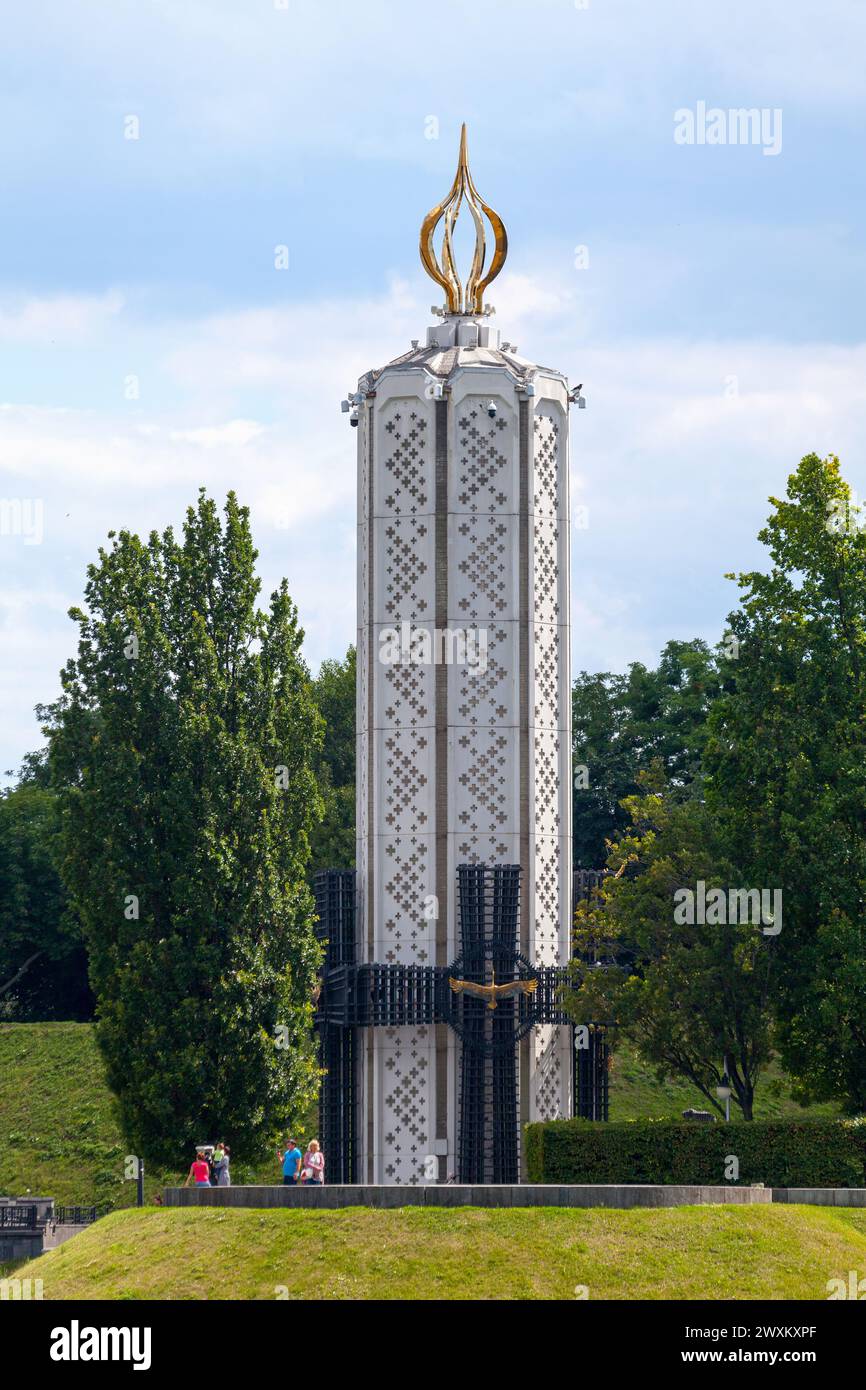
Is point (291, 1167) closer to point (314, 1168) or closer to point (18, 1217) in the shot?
point (314, 1168)

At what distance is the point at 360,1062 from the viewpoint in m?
45.3

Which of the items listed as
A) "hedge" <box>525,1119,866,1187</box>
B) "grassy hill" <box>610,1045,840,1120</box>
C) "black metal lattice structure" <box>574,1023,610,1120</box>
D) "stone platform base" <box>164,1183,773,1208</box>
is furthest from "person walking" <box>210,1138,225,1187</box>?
"grassy hill" <box>610,1045,840,1120</box>

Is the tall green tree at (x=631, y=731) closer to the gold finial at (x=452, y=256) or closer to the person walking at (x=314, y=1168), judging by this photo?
the gold finial at (x=452, y=256)

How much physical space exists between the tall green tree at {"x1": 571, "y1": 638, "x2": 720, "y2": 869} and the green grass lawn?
121 ft

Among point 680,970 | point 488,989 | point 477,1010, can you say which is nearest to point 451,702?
point 488,989

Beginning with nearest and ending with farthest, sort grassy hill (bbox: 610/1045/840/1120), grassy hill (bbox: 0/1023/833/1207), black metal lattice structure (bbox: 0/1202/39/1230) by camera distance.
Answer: black metal lattice structure (bbox: 0/1202/39/1230) < grassy hill (bbox: 0/1023/833/1207) < grassy hill (bbox: 610/1045/840/1120)

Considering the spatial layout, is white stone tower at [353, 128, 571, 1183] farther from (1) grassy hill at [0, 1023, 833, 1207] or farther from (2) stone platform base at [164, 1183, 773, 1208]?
(2) stone platform base at [164, 1183, 773, 1208]

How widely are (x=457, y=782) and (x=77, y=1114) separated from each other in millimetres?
21524

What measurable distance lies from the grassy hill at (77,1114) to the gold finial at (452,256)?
18975 mm

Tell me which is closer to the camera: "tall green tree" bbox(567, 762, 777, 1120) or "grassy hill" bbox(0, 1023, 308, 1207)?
"tall green tree" bbox(567, 762, 777, 1120)

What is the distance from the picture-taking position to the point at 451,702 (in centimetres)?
4500

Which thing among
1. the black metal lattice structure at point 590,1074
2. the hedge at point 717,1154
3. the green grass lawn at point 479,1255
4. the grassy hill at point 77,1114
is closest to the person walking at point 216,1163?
the green grass lawn at point 479,1255

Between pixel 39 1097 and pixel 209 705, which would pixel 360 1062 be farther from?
pixel 39 1097

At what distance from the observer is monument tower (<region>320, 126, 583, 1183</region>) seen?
44.3 meters
